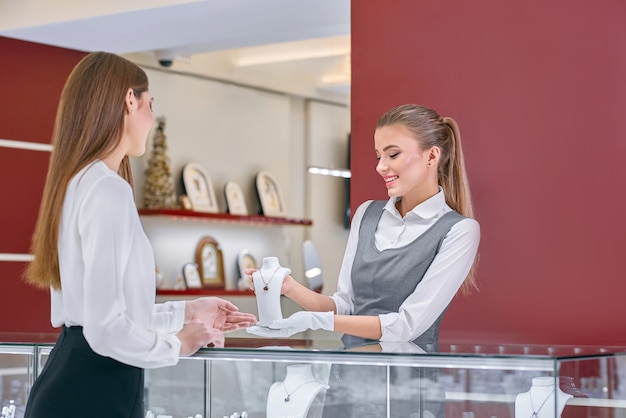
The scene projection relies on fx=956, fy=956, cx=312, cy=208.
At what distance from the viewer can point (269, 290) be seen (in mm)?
2684

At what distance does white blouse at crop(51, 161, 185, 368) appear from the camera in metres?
1.83

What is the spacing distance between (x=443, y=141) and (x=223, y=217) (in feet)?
15.8

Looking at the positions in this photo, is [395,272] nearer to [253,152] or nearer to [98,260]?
[98,260]

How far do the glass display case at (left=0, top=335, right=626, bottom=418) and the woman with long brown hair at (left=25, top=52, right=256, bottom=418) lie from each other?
202 mm

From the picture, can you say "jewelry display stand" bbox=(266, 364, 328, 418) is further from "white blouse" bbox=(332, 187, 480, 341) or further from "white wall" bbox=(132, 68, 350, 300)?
"white wall" bbox=(132, 68, 350, 300)

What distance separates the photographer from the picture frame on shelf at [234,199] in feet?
26.3

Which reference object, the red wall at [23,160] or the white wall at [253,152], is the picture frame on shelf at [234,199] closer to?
the white wall at [253,152]

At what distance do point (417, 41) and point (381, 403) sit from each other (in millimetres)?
2434

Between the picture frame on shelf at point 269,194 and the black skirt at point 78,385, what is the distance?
6372 mm

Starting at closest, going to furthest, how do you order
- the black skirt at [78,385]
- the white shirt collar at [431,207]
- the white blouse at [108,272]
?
the white blouse at [108,272] → the black skirt at [78,385] → the white shirt collar at [431,207]

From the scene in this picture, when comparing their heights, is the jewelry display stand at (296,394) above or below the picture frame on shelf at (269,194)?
below

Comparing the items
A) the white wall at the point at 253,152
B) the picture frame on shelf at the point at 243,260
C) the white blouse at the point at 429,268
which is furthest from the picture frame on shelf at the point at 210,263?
the white blouse at the point at 429,268

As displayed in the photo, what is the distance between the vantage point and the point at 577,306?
3.71 m

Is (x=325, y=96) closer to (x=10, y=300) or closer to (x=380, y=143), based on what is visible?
(x=10, y=300)
